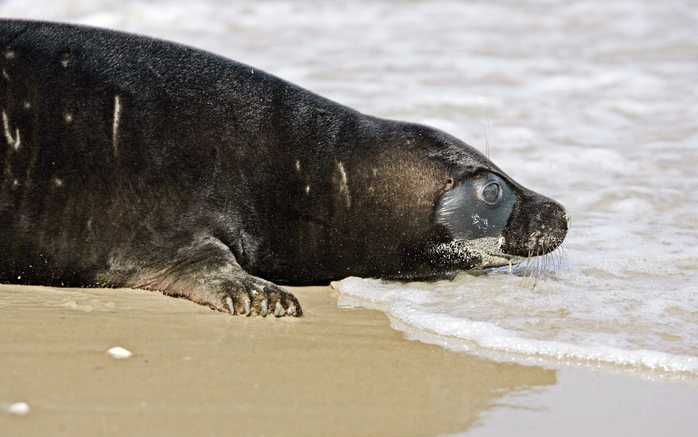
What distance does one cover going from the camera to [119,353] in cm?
409

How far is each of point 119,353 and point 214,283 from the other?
888mm

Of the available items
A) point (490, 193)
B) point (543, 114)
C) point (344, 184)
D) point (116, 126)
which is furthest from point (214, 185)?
point (543, 114)

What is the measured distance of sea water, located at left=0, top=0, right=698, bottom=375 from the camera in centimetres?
476

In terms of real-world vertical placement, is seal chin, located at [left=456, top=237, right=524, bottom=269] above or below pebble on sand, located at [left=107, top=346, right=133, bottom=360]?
above

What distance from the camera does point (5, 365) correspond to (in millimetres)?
3885

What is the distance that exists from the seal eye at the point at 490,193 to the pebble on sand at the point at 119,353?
77.7 inches

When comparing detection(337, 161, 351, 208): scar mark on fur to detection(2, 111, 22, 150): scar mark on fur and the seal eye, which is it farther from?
detection(2, 111, 22, 150): scar mark on fur

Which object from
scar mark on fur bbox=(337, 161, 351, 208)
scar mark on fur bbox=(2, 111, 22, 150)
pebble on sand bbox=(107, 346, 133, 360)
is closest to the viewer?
pebble on sand bbox=(107, 346, 133, 360)

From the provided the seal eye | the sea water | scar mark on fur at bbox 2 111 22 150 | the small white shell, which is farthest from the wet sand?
the seal eye

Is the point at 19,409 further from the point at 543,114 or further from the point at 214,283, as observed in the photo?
the point at 543,114

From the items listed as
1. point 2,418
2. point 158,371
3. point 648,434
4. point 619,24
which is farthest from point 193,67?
point 619,24

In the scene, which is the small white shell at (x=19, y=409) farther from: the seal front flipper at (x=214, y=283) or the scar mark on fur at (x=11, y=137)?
the scar mark on fur at (x=11, y=137)

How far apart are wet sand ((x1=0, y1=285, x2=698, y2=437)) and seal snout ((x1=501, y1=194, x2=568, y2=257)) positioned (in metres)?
0.97

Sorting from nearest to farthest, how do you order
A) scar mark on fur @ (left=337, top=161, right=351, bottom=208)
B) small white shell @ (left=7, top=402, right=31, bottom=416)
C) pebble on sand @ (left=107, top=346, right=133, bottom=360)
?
small white shell @ (left=7, top=402, right=31, bottom=416) → pebble on sand @ (left=107, top=346, right=133, bottom=360) → scar mark on fur @ (left=337, top=161, right=351, bottom=208)
